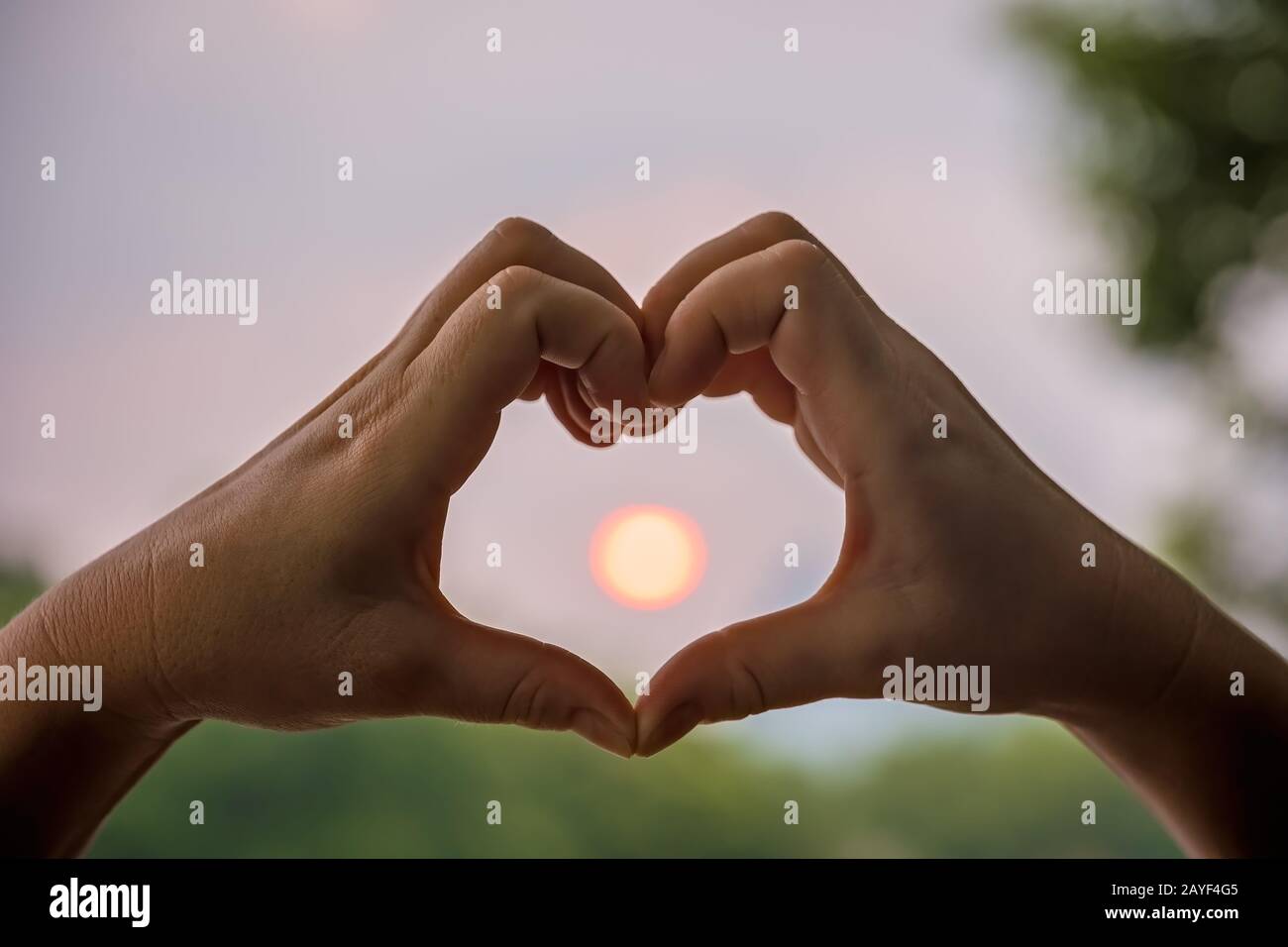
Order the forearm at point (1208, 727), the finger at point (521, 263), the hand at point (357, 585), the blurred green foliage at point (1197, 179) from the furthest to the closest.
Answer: the blurred green foliage at point (1197, 179) → the finger at point (521, 263) → the forearm at point (1208, 727) → the hand at point (357, 585)

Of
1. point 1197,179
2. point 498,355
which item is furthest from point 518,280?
point 1197,179

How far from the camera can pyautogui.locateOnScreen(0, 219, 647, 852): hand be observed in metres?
0.95

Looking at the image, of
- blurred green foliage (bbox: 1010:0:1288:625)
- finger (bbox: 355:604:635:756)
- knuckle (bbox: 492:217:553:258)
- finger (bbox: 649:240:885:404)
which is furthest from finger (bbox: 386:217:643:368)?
blurred green foliage (bbox: 1010:0:1288:625)

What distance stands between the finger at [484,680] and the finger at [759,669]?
4 centimetres

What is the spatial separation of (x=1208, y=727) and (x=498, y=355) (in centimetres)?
89

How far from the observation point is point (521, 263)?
3.92ft

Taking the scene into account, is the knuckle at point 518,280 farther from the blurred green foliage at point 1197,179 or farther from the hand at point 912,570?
the blurred green foliage at point 1197,179

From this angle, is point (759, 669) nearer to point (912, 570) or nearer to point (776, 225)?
point (912, 570)

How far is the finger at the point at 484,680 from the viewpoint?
952mm

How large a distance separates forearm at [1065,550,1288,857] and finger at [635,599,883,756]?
0.98 ft

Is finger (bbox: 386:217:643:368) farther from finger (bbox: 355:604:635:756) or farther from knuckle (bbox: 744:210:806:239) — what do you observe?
finger (bbox: 355:604:635:756)

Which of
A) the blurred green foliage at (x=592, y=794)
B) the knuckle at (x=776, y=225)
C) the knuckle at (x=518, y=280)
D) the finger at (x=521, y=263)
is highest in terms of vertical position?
the knuckle at (x=776, y=225)

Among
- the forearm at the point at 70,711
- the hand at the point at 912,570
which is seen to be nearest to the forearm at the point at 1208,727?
the hand at the point at 912,570

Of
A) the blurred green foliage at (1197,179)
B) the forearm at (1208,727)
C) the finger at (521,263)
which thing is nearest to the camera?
the forearm at (1208,727)
